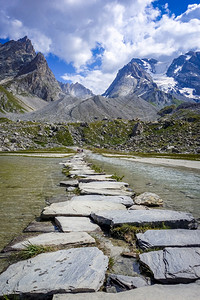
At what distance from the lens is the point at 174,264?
14.1 feet

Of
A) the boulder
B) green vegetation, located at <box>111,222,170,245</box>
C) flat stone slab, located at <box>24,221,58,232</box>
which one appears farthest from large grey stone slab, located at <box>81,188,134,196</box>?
green vegetation, located at <box>111,222,170,245</box>

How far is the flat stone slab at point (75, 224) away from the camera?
6125 mm

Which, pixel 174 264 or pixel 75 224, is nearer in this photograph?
pixel 174 264

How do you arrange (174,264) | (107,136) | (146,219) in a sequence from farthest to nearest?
(107,136), (146,219), (174,264)

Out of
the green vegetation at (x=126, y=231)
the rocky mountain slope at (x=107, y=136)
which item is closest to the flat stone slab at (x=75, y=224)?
the green vegetation at (x=126, y=231)

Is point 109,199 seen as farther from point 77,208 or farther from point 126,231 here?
point 126,231

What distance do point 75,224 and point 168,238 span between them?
10.5 ft

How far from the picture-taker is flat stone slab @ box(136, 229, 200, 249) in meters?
5.17

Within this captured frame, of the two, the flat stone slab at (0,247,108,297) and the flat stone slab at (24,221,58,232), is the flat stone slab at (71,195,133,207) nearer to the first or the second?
the flat stone slab at (24,221,58,232)

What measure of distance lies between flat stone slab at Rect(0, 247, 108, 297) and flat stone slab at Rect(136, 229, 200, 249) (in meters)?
1.50

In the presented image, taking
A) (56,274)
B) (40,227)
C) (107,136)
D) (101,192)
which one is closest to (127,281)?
(56,274)

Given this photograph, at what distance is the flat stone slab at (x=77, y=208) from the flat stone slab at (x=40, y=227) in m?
0.47

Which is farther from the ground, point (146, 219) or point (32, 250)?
point (146, 219)

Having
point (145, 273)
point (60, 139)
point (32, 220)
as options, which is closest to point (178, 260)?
point (145, 273)
